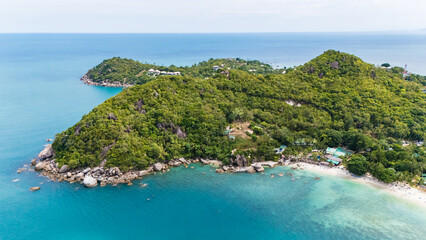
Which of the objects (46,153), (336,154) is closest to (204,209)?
(336,154)

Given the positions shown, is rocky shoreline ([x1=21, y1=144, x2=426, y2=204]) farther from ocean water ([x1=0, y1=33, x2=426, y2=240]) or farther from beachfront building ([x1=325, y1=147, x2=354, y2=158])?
beachfront building ([x1=325, y1=147, x2=354, y2=158])

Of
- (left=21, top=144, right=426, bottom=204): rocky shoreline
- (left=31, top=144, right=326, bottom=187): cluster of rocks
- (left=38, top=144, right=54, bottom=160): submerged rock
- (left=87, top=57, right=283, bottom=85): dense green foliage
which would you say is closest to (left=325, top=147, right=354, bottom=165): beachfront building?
(left=21, top=144, right=426, bottom=204): rocky shoreline

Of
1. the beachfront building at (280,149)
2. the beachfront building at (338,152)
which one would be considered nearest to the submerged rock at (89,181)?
the beachfront building at (280,149)

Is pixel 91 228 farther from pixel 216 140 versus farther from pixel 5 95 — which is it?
pixel 5 95

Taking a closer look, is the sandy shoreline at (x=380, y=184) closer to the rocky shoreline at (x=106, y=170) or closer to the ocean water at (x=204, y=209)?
the ocean water at (x=204, y=209)


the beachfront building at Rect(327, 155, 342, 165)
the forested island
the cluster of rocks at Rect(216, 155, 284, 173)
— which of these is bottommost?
the cluster of rocks at Rect(216, 155, 284, 173)

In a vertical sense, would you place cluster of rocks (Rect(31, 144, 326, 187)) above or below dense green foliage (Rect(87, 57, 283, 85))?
below

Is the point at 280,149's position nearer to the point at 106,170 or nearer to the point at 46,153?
the point at 106,170
